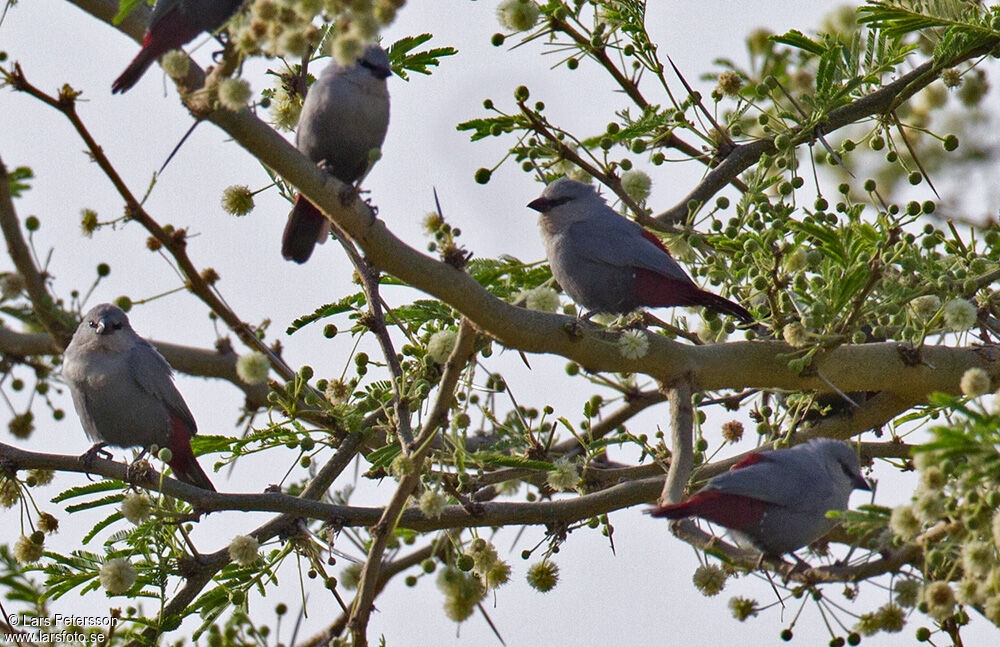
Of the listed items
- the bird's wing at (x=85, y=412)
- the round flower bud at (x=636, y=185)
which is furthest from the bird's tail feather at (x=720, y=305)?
the bird's wing at (x=85, y=412)

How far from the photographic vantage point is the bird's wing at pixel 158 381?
23.2 feet

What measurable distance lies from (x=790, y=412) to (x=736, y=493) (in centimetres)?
133

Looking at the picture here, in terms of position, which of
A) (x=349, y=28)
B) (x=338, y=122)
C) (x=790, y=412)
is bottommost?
(x=349, y=28)

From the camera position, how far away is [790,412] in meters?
6.18

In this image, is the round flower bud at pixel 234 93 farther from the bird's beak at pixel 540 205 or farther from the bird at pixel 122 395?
the bird at pixel 122 395

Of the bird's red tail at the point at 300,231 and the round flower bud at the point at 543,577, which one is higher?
the bird's red tail at the point at 300,231

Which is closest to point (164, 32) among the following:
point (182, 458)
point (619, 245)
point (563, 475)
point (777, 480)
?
point (563, 475)

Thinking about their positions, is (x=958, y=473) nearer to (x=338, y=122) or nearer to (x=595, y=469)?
(x=595, y=469)

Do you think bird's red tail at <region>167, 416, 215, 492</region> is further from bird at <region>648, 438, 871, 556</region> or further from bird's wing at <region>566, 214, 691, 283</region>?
bird at <region>648, 438, 871, 556</region>

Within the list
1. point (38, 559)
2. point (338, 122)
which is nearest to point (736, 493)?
point (338, 122)

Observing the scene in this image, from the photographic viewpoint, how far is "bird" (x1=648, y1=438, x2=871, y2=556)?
502 cm

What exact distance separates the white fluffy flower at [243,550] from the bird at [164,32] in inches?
73.9

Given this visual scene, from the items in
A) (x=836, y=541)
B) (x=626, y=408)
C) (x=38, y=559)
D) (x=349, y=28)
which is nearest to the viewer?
(x=349, y=28)

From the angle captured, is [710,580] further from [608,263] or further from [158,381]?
[158,381]
